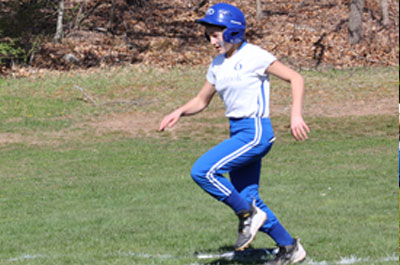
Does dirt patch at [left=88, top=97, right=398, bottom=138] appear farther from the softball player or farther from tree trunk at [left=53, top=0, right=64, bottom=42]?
the softball player

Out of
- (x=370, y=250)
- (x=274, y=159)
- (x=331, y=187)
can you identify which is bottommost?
(x=274, y=159)

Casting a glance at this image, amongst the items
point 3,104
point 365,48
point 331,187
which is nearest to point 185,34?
point 365,48

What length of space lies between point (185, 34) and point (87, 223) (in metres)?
21.7

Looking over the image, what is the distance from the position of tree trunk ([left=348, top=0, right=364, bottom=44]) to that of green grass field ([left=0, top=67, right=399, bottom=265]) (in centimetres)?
286

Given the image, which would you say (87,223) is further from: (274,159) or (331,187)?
(274,159)

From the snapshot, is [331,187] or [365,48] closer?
[331,187]

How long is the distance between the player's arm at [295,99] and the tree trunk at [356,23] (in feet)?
79.1

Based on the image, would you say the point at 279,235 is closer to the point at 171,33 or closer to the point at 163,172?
the point at 163,172

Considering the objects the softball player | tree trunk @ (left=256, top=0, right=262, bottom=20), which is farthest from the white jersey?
tree trunk @ (left=256, top=0, right=262, bottom=20)

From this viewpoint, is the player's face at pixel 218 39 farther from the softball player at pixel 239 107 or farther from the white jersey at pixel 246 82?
the white jersey at pixel 246 82


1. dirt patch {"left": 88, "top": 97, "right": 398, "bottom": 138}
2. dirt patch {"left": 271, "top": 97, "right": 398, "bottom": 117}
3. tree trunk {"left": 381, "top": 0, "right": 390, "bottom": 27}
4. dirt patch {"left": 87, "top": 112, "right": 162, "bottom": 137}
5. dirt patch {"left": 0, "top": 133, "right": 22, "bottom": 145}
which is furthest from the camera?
tree trunk {"left": 381, "top": 0, "right": 390, "bottom": 27}

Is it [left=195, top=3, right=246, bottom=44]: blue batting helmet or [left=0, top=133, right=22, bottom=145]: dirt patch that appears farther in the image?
[left=0, top=133, right=22, bottom=145]: dirt patch

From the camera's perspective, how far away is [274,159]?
48.3ft

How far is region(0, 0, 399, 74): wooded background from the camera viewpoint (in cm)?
2697
